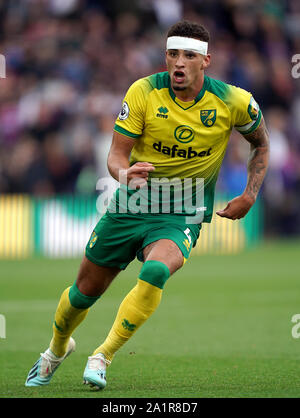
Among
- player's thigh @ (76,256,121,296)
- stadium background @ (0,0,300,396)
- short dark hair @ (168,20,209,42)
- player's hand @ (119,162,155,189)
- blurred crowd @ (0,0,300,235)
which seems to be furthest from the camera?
blurred crowd @ (0,0,300,235)

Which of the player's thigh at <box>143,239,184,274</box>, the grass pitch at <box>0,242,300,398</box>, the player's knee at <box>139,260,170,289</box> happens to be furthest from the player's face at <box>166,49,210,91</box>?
the grass pitch at <box>0,242,300,398</box>

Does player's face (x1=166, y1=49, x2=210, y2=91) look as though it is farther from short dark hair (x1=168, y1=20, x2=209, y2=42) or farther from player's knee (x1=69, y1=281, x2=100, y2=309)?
player's knee (x1=69, y1=281, x2=100, y2=309)

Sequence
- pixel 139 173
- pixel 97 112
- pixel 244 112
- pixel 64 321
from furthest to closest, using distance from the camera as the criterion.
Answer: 1. pixel 97 112
2. pixel 64 321
3. pixel 244 112
4. pixel 139 173

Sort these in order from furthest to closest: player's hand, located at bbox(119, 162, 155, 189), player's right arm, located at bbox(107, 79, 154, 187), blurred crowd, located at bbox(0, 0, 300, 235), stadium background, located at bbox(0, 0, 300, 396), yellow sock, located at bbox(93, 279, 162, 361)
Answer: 1. blurred crowd, located at bbox(0, 0, 300, 235)
2. stadium background, located at bbox(0, 0, 300, 396)
3. player's right arm, located at bbox(107, 79, 154, 187)
4. yellow sock, located at bbox(93, 279, 162, 361)
5. player's hand, located at bbox(119, 162, 155, 189)

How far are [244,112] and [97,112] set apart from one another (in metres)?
11.6

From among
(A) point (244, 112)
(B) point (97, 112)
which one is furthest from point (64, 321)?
(B) point (97, 112)

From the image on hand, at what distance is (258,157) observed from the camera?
273 inches

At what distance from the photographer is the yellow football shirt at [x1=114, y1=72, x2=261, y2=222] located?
6.50m

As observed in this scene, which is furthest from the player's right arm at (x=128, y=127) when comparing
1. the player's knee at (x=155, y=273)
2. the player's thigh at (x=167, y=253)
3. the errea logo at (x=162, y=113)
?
the player's knee at (x=155, y=273)

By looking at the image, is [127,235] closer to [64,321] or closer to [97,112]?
[64,321]

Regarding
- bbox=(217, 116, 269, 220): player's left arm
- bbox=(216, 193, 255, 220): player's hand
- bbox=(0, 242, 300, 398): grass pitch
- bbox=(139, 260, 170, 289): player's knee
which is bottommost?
bbox=(0, 242, 300, 398): grass pitch

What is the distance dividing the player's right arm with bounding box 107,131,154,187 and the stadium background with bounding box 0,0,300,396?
764 centimetres
